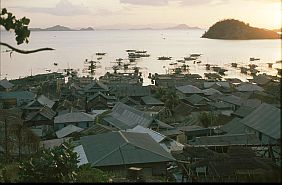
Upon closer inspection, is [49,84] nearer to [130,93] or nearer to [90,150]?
[130,93]

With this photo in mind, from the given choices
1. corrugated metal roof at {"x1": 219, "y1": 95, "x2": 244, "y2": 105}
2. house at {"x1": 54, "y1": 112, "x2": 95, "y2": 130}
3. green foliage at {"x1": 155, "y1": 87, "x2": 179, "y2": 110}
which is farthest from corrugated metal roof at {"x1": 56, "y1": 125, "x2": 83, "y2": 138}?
corrugated metal roof at {"x1": 219, "y1": 95, "x2": 244, "y2": 105}

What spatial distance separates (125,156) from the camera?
1014 centimetres

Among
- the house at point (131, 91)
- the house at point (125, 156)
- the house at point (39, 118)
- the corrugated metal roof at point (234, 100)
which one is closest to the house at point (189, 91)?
the house at point (131, 91)

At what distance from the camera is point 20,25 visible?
4539 millimetres

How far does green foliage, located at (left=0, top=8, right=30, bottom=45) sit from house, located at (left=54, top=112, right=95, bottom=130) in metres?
15.6

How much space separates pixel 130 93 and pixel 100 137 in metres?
17.4

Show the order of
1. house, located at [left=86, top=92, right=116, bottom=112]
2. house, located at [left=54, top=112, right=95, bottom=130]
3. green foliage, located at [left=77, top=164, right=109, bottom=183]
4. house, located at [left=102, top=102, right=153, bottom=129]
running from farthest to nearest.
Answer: house, located at [left=86, top=92, right=116, bottom=112]
house, located at [left=54, top=112, right=95, bottom=130]
house, located at [left=102, top=102, right=153, bottom=129]
green foliage, located at [left=77, top=164, right=109, bottom=183]

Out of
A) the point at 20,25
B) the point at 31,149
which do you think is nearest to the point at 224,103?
the point at 31,149

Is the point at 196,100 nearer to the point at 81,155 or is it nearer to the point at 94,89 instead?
the point at 94,89

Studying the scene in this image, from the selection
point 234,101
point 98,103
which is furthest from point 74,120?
point 234,101

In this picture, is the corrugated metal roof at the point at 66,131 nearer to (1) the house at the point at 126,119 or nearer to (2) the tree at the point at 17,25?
(1) the house at the point at 126,119

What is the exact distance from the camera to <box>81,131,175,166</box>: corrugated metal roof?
395 inches

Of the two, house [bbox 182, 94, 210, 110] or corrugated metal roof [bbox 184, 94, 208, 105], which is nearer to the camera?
house [bbox 182, 94, 210, 110]

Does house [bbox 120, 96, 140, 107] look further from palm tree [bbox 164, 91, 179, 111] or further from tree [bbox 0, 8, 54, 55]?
tree [bbox 0, 8, 54, 55]
